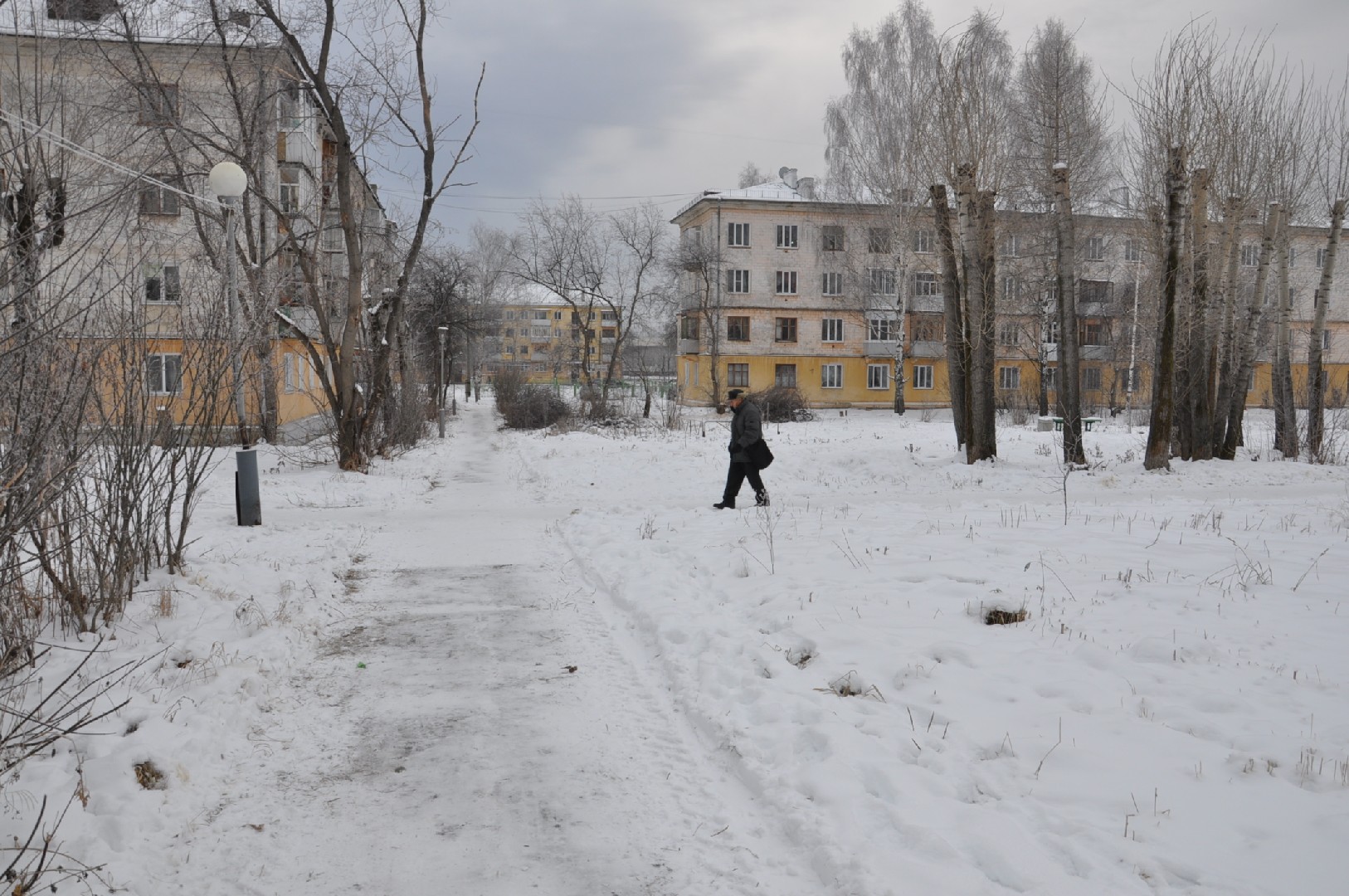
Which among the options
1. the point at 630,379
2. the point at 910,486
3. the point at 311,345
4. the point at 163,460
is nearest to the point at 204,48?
the point at 311,345

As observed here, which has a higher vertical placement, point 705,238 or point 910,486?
point 705,238

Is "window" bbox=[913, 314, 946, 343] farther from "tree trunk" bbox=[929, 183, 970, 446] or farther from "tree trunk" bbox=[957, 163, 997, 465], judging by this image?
"tree trunk" bbox=[957, 163, 997, 465]

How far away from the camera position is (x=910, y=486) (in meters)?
15.0

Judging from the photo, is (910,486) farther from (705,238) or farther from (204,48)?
(705,238)

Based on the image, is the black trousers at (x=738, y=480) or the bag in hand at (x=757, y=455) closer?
the bag in hand at (x=757, y=455)

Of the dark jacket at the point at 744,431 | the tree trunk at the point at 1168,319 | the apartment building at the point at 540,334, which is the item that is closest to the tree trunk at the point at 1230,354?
the tree trunk at the point at 1168,319

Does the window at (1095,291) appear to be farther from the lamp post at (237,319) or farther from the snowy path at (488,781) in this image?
the snowy path at (488,781)

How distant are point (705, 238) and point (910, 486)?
121 feet

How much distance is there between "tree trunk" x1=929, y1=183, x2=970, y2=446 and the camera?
56.1 feet

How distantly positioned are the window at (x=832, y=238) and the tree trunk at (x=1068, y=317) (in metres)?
31.5

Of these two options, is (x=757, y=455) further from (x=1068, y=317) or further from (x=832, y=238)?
(x=832, y=238)

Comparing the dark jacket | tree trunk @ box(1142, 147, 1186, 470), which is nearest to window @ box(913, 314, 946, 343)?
tree trunk @ box(1142, 147, 1186, 470)

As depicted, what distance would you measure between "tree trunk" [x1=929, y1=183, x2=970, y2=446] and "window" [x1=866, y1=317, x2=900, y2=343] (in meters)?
31.3

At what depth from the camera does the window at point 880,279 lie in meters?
45.3
